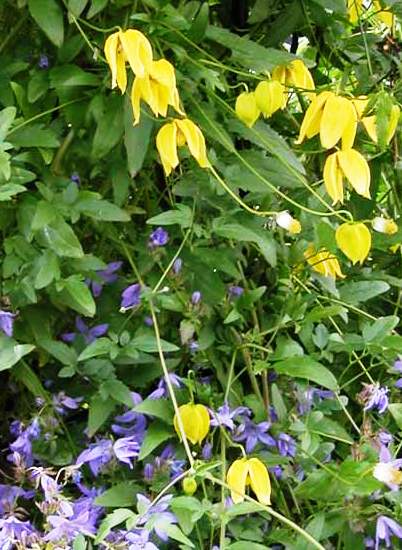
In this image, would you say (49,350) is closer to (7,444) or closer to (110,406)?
(110,406)

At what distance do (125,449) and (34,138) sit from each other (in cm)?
28

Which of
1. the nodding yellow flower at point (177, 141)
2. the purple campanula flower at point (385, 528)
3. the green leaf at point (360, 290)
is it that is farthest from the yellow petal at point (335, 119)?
the purple campanula flower at point (385, 528)

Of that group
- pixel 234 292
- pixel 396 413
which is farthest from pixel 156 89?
pixel 396 413

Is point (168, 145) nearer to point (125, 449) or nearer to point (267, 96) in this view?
point (267, 96)

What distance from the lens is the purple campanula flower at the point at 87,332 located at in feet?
3.14

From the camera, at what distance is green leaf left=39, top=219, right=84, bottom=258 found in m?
0.87

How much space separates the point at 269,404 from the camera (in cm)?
100

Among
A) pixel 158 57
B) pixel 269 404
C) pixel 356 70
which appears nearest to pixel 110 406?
pixel 269 404

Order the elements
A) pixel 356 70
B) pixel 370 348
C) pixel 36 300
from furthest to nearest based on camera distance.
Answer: pixel 356 70, pixel 370 348, pixel 36 300

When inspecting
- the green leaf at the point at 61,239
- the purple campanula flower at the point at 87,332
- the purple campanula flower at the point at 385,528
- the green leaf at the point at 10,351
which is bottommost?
the purple campanula flower at the point at 385,528

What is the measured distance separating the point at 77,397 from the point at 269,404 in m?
0.18

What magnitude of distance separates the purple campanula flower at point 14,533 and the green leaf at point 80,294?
0.58 ft

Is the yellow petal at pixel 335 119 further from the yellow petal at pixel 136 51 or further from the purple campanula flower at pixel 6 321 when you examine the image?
the purple campanula flower at pixel 6 321

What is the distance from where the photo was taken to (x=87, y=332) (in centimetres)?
96
